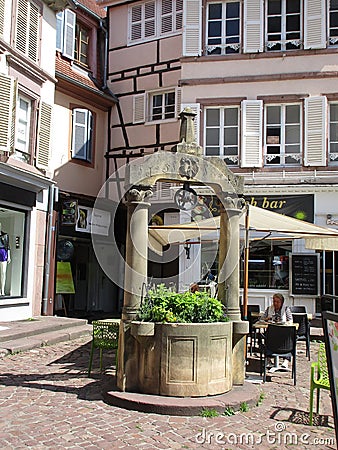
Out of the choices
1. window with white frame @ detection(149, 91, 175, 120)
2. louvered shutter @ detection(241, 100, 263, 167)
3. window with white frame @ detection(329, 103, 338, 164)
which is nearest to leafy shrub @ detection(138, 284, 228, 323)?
louvered shutter @ detection(241, 100, 263, 167)

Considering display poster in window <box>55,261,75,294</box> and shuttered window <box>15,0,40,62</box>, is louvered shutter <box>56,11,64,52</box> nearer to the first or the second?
shuttered window <box>15,0,40,62</box>

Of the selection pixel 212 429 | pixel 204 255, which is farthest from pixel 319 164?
pixel 212 429

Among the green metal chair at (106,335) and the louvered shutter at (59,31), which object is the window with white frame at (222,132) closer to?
the louvered shutter at (59,31)

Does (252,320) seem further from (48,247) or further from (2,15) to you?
(2,15)

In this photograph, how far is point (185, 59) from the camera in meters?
16.2

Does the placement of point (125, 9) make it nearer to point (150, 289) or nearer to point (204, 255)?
point (204, 255)

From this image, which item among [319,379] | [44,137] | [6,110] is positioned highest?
[6,110]

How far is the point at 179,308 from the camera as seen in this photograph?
22.2 feet

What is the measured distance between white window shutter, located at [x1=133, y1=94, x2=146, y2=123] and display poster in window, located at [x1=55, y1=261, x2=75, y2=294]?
5.39 meters

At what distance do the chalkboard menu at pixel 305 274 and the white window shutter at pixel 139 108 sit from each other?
7.02m

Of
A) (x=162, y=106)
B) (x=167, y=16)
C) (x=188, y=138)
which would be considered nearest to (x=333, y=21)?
(x=167, y=16)

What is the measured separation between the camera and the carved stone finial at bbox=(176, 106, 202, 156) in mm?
7398

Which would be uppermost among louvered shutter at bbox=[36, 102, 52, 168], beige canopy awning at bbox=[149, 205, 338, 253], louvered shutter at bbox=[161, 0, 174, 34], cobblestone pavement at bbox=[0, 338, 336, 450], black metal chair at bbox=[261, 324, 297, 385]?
louvered shutter at bbox=[161, 0, 174, 34]

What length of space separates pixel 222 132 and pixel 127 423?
37.7 feet
